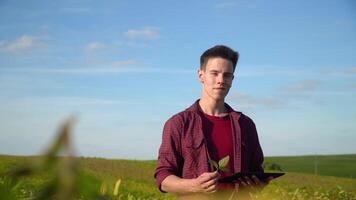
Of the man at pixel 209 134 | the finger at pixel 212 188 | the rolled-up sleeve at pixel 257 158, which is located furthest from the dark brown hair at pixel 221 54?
the finger at pixel 212 188

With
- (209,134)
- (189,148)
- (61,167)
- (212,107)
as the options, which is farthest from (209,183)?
(61,167)

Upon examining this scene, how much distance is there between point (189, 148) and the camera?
3670 mm

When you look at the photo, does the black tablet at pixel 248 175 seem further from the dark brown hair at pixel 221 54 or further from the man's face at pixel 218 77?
the dark brown hair at pixel 221 54

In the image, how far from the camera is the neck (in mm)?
3922

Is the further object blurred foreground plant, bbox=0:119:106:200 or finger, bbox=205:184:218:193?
finger, bbox=205:184:218:193

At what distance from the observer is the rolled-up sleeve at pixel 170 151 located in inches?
143

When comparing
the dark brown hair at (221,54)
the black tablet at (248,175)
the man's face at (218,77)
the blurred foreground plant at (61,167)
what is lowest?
the black tablet at (248,175)

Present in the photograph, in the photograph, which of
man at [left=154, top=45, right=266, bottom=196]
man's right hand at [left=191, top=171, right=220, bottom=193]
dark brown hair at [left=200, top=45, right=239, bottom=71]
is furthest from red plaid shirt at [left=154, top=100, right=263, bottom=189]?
man's right hand at [left=191, top=171, right=220, bottom=193]

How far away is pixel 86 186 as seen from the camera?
27 centimetres

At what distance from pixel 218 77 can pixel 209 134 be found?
1.37 ft

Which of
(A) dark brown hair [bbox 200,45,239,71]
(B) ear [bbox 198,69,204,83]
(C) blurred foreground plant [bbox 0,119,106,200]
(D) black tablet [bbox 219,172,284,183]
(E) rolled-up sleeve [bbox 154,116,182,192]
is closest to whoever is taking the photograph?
(C) blurred foreground plant [bbox 0,119,106,200]

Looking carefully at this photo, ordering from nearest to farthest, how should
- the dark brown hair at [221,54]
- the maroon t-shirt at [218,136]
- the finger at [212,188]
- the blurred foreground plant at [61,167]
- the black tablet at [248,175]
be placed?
the blurred foreground plant at [61,167], the black tablet at [248,175], the finger at [212,188], the maroon t-shirt at [218,136], the dark brown hair at [221,54]

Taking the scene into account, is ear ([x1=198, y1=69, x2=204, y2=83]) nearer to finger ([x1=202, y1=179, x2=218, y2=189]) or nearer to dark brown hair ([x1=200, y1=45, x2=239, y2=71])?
dark brown hair ([x1=200, y1=45, x2=239, y2=71])

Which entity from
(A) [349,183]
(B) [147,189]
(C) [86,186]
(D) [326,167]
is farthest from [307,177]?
(C) [86,186]
